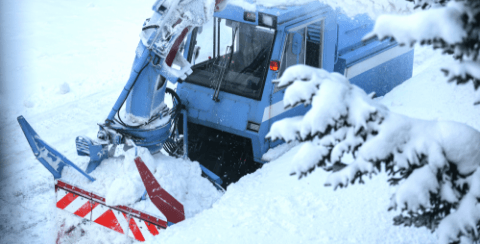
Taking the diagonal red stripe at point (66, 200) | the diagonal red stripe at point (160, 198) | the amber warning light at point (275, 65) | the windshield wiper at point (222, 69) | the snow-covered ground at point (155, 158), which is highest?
the amber warning light at point (275, 65)

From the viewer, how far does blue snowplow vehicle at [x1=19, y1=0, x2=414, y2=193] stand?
377cm

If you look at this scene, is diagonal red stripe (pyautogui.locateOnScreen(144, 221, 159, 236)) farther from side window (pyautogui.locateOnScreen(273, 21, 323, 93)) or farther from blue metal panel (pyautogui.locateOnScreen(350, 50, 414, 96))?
blue metal panel (pyautogui.locateOnScreen(350, 50, 414, 96))

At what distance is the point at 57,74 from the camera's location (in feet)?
28.5

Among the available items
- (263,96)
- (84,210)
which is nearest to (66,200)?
Result: (84,210)

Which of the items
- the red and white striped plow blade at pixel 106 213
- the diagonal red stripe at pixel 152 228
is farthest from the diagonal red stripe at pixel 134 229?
the diagonal red stripe at pixel 152 228

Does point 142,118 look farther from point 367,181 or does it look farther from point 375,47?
point 375,47

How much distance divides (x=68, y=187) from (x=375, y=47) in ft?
14.6

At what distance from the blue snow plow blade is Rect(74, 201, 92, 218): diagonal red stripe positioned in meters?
0.24

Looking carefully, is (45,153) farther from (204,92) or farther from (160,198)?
(204,92)

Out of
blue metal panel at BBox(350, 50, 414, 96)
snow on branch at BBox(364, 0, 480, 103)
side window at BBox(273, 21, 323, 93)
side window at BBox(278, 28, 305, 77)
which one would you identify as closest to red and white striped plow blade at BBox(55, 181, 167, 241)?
side window at BBox(273, 21, 323, 93)

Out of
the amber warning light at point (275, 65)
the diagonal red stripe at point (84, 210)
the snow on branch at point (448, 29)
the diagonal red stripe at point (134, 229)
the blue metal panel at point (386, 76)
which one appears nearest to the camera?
the snow on branch at point (448, 29)

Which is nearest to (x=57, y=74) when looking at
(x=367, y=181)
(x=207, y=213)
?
(x=207, y=213)

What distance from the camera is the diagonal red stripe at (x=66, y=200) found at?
3910mm

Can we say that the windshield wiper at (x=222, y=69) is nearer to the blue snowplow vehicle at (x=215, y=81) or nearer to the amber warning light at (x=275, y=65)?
the blue snowplow vehicle at (x=215, y=81)
